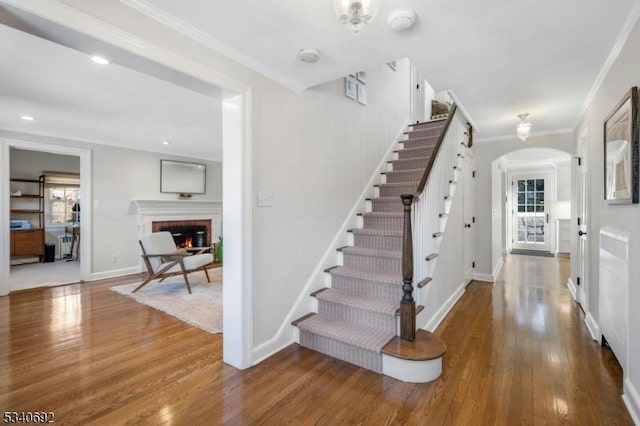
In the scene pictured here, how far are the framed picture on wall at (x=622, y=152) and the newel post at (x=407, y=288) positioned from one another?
1257 millimetres

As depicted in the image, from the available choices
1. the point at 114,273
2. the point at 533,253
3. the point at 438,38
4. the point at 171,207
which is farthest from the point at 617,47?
the point at 533,253

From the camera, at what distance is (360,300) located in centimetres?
264

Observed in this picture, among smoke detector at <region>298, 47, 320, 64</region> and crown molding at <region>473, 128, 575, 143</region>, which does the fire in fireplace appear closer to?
smoke detector at <region>298, 47, 320, 64</region>

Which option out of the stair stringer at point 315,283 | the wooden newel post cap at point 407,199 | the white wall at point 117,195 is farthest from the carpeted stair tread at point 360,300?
the white wall at point 117,195

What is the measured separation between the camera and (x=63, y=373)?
215 centimetres

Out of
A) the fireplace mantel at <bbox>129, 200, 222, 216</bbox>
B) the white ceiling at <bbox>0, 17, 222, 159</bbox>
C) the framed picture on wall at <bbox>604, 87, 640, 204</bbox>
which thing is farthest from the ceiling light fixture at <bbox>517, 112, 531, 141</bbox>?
the fireplace mantel at <bbox>129, 200, 222, 216</bbox>

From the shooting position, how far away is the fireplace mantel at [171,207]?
5.49 meters

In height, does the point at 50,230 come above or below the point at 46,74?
below

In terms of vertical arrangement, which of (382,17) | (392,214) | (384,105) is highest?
(384,105)

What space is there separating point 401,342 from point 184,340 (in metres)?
1.88

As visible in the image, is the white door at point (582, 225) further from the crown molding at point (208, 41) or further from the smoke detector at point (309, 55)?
the crown molding at point (208, 41)

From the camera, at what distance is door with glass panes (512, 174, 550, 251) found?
801 cm

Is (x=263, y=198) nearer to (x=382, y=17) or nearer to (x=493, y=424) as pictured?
(x=382, y=17)

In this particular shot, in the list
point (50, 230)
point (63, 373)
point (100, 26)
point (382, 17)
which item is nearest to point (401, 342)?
point (382, 17)
